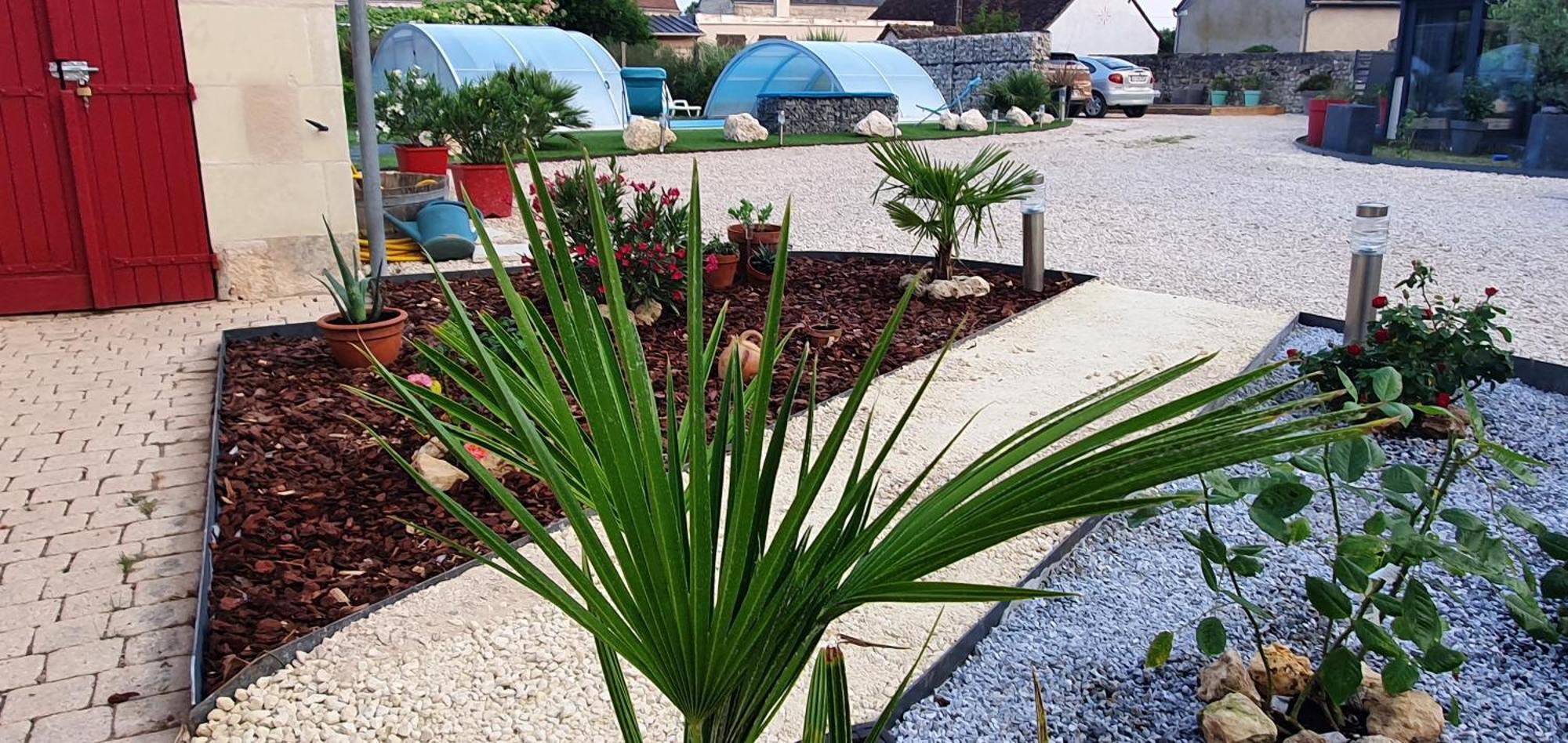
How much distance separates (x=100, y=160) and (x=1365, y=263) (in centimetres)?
635

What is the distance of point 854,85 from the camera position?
20.4 m

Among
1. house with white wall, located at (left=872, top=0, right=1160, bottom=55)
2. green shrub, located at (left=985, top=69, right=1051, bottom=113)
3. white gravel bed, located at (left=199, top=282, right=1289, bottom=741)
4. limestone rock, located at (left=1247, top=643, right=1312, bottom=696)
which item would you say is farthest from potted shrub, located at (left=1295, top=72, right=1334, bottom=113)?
limestone rock, located at (left=1247, top=643, right=1312, bottom=696)

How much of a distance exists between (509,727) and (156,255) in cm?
483

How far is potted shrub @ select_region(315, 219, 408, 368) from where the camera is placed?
4.66 meters

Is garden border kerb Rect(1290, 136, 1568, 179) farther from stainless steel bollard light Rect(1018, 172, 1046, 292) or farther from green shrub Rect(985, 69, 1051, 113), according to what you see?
stainless steel bollard light Rect(1018, 172, 1046, 292)

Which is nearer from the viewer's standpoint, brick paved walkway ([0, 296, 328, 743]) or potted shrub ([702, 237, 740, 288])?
brick paved walkway ([0, 296, 328, 743])

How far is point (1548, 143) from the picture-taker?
42.3ft

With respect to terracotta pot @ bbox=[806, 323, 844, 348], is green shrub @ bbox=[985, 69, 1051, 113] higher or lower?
higher

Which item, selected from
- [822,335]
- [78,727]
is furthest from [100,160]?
[78,727]

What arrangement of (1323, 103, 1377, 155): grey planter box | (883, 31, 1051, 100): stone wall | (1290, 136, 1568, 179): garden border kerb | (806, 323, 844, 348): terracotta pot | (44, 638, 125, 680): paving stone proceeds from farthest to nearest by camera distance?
(883, 31, 1051, 100): stone wall < (1323, 103, 1377, 155): grey planter box < (1290, 136, 1568, 179): garden border kerb < (806, 323, 844, 348): terracotta pot < (44, 638, 125, 680): paving stone

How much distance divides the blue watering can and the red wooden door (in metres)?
1.51

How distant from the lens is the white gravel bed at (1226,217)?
688 centimetres

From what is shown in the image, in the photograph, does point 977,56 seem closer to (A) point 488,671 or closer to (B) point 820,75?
(B) point 820,75

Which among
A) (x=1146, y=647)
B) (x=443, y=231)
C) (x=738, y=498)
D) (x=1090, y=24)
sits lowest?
(x=1146, y=647)
